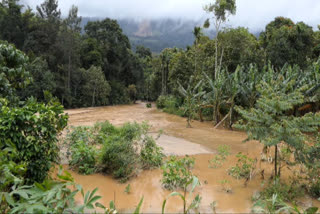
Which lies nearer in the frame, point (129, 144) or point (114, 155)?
point (114, 155)

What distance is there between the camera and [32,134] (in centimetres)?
380

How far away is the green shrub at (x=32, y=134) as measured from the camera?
11.8 ft

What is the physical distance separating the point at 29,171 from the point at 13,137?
0.58 m

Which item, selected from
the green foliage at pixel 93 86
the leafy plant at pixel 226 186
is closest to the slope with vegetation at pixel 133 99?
the green foliage at pixel 93 86

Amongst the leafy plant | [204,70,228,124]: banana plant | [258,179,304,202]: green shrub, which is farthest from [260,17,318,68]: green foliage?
[258,179,304,202]: green shrub

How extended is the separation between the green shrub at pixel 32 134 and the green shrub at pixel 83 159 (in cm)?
123

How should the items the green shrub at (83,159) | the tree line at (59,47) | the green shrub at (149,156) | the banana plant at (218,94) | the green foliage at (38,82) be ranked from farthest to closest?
1. the tree line at (59,47)
2. the green foliage at (38,82)
3. the banana plant at (218,94)
4. the green shrub at (149,156)
5. the green shrub at (83,159)

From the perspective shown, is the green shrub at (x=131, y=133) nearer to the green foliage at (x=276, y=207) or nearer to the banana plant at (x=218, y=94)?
the green foliage at (x=276, y=207)

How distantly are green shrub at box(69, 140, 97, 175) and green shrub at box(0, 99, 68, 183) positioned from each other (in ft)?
4.02

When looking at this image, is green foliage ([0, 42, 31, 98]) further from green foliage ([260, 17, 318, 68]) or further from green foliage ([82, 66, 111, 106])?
green foliage ([82, 66, 111, 106])

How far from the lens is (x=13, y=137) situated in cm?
358

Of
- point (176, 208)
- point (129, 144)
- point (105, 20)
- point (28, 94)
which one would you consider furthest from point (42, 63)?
point (176, 208)

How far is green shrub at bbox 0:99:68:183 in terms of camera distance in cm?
359

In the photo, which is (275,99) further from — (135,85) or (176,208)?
(135,85)
